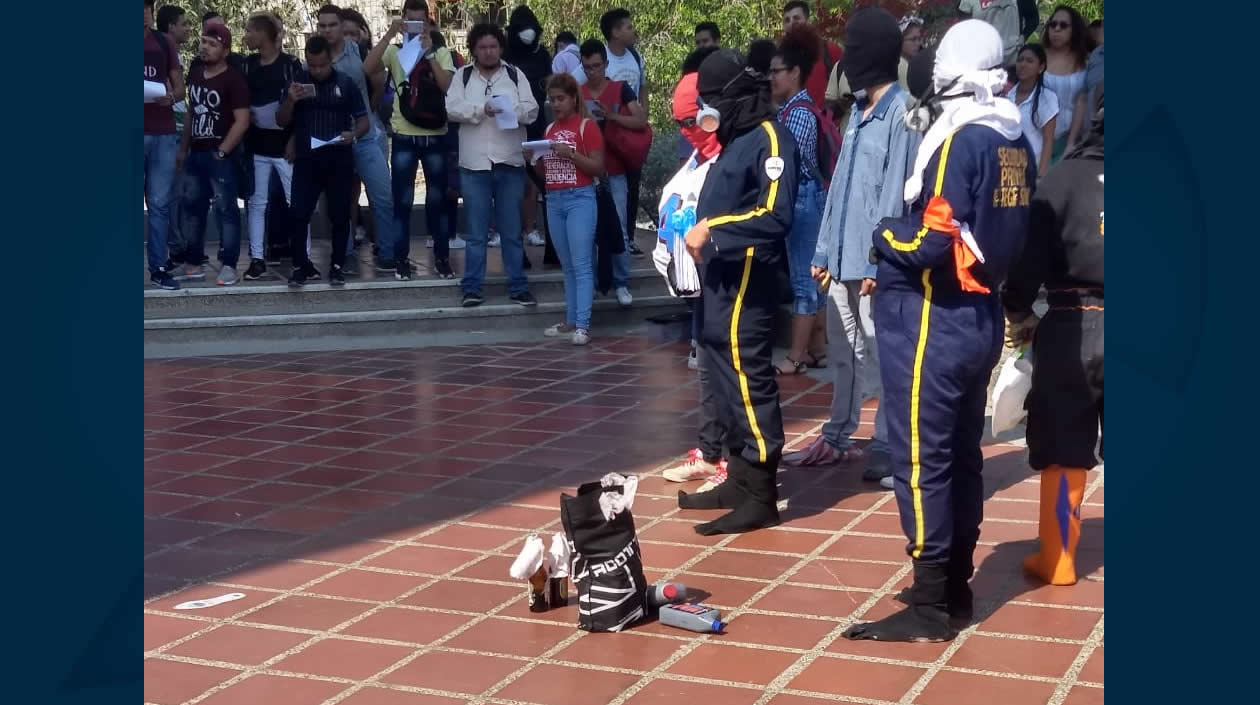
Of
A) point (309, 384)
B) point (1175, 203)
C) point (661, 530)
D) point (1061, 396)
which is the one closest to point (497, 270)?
point (309, 384)

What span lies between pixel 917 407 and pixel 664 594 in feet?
3.47

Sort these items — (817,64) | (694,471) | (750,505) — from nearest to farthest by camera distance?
(750,505)
(694,471)
(817,64)

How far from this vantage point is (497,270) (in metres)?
11.9

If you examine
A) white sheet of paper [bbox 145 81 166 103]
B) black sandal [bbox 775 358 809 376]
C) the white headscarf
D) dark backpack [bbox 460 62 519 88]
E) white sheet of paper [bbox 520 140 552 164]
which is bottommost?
black sandal [bbox 775 358 809 376]

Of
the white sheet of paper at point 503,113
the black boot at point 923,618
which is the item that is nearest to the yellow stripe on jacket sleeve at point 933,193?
the black boot at point 923,618

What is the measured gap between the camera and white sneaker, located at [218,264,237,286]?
36.7 feet

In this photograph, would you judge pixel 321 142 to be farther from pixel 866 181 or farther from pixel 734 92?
pixel 734 92

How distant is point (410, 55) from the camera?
11.3 meters

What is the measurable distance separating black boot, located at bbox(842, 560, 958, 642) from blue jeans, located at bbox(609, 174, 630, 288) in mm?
6261

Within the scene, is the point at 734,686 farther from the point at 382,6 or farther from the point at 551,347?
the point at 382,6

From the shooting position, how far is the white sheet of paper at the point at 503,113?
10305 mm

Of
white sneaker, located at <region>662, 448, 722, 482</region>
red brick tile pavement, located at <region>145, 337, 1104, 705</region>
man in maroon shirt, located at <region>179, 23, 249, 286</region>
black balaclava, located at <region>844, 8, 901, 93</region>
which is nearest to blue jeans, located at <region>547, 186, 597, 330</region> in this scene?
red brick tile pavement, located at <region>145, 337, 1104, 705</region>

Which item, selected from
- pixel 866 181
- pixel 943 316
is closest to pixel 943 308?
pixel 943 316

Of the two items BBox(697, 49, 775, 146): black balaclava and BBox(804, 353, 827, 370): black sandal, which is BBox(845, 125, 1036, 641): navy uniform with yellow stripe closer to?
BBox(697, 49, 775, 146): black balaclava
